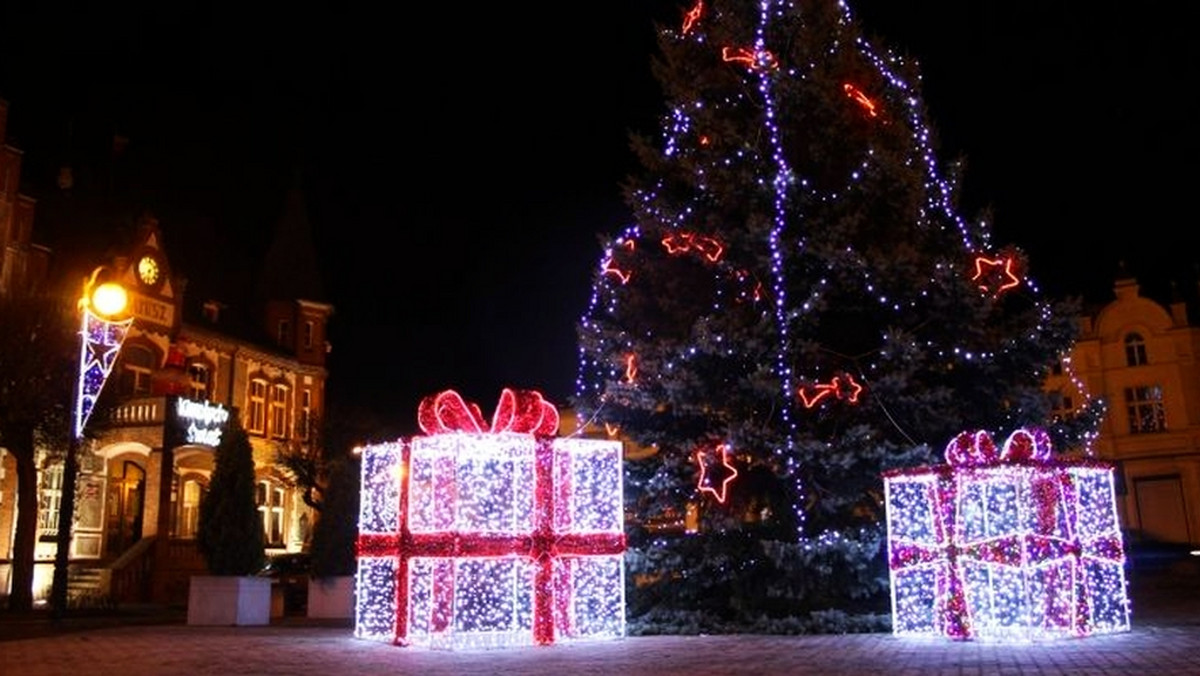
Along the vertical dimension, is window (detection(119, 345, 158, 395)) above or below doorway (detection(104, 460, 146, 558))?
above

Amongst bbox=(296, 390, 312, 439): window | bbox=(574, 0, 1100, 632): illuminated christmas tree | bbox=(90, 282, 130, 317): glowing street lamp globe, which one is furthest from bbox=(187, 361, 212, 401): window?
bbox=(574, 0, 1100, 632): illuminated christmas tree

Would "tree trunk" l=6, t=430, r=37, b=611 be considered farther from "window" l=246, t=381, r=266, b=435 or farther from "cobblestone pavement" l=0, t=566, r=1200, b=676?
"window" l=246, t=381, r=266, b=435

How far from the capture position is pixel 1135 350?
1699 inches

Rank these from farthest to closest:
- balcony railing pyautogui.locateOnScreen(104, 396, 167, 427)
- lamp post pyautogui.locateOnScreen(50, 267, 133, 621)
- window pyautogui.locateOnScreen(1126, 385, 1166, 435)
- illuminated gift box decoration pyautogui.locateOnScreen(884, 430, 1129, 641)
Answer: window pyautogui.locateOnScreen(1126, 385, 1166, 435), balcony railing pyautogui.locateOnScreen(104, 396, 167, 427), lamp post pyautogui.locateOnScreen(50, 267, 133, 621), illuminated gift box decoration pyautogui.locateOnScreen(884, 430, 1129, 641)

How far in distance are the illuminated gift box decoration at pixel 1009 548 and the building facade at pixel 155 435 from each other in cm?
1648

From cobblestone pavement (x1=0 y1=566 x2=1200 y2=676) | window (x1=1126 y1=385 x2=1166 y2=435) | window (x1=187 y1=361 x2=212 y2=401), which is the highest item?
window (x1=187 y1=361 x2=212 y2=401)

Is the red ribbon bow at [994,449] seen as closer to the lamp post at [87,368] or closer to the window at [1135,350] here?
the lamp post at [87,368]

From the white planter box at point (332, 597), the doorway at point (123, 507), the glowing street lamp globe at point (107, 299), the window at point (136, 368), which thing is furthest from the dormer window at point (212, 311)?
the glowing street lamp globe at point (107, 299)

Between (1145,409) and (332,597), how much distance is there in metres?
33.7

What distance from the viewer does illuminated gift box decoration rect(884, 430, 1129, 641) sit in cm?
1323

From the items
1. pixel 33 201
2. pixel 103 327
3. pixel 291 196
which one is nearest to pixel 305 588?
pixel 103 327

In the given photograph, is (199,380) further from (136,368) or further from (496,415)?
(496,415)

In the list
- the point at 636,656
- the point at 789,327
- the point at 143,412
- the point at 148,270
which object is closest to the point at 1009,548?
the point at 789,327

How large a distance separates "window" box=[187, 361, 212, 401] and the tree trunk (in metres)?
10.6
